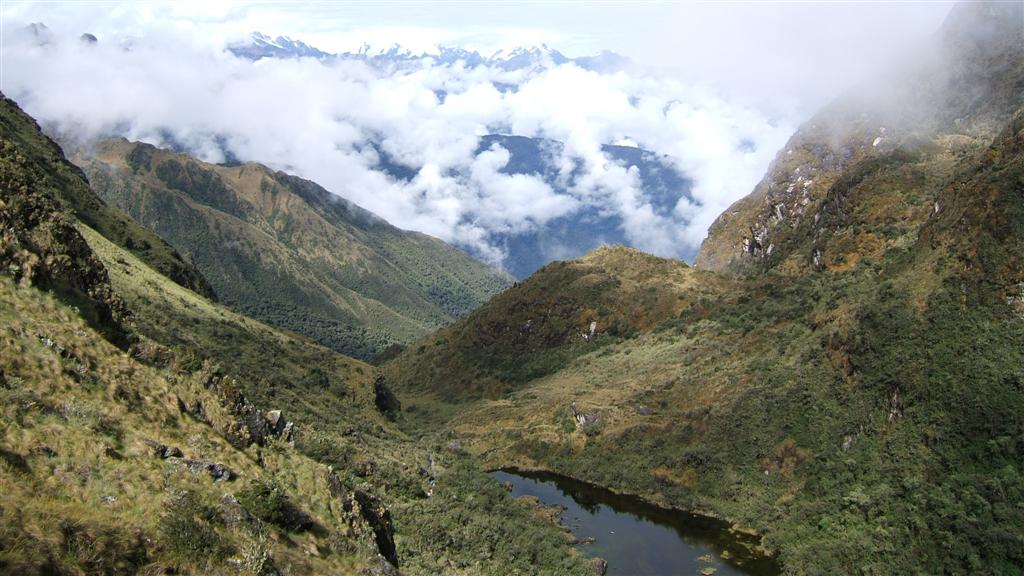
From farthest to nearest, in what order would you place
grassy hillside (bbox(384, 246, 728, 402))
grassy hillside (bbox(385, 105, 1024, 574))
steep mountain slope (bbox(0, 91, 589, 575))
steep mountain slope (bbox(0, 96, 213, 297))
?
grassy hillside (bbox(384, 246, 728, 402)), steep mountain slope (bbox(0, 96, 213, 297)), grassy hillside (bbox(385, 105, 1024, 574)), steep mountain slope (bbox(0, 91, 589, 575))

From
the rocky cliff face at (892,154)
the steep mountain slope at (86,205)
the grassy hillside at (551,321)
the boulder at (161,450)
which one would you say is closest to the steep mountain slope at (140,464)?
the boulder at (161,450)

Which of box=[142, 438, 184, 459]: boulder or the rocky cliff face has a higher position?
the rocky cliff face

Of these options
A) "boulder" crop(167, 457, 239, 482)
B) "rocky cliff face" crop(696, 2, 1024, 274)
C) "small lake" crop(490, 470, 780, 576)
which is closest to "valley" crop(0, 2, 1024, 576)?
"boulder" crop(167, 457, 239, 482)

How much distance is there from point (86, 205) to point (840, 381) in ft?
336

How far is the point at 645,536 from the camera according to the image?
3196 inches

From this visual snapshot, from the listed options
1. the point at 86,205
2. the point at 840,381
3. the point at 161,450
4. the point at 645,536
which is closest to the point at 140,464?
the point at 161,450

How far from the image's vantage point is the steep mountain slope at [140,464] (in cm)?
1686

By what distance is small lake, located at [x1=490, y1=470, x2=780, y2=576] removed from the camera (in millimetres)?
71750

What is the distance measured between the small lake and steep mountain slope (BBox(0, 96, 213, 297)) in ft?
199

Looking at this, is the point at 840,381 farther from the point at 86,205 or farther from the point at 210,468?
the point at 86,205

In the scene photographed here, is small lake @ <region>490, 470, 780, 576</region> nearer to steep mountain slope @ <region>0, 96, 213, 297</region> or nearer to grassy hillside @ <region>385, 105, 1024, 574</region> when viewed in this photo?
grassy hillside @ <region>385, 105, 1024, 574</region>

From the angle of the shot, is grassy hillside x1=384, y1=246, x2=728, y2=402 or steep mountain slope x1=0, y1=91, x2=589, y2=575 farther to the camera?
grassy hillside x1=384, y1=246, x2=728, y2=402

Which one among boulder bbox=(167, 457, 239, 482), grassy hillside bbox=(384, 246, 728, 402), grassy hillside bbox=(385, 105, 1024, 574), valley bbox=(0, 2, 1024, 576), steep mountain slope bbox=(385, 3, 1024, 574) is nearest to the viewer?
valley bbox=(0, 2, 1024, 576)

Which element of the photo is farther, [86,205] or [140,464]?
[86,205]
